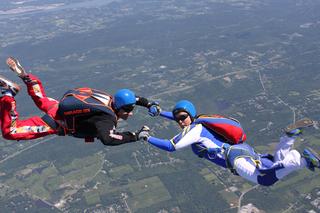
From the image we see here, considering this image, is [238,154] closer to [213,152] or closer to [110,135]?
[213,152]

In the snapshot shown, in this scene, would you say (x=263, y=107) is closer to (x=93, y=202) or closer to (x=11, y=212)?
(x=93, y=202)

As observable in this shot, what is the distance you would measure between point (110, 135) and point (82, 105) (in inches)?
60.6

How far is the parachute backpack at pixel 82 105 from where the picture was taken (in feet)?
43.1

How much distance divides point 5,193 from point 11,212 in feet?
30.8


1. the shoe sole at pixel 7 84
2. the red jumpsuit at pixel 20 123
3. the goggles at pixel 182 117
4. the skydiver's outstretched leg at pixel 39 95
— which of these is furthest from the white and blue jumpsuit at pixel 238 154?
the shoe sole at pixel 7 84

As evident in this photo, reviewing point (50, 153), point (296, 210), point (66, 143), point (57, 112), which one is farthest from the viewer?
point (66, 143)

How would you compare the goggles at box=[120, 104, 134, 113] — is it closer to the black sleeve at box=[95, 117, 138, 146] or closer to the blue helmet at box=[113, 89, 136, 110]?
the blue helmet at box=[113, 89, 136, 110]

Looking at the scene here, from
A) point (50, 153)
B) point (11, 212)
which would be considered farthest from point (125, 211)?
point (50, 153)

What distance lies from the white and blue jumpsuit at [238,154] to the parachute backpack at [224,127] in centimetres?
18

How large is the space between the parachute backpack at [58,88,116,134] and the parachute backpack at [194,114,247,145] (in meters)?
2.99

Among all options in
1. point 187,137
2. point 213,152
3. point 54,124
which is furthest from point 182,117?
point 54,124

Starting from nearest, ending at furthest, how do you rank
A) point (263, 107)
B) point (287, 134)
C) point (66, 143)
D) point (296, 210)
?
point (287, 134) → point (296, 210) → point (66, 143) → point (263, 107)

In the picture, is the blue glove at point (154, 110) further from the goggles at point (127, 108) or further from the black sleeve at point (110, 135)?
the black sleeve at point (110, 135)

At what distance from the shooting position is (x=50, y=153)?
6555 inches
